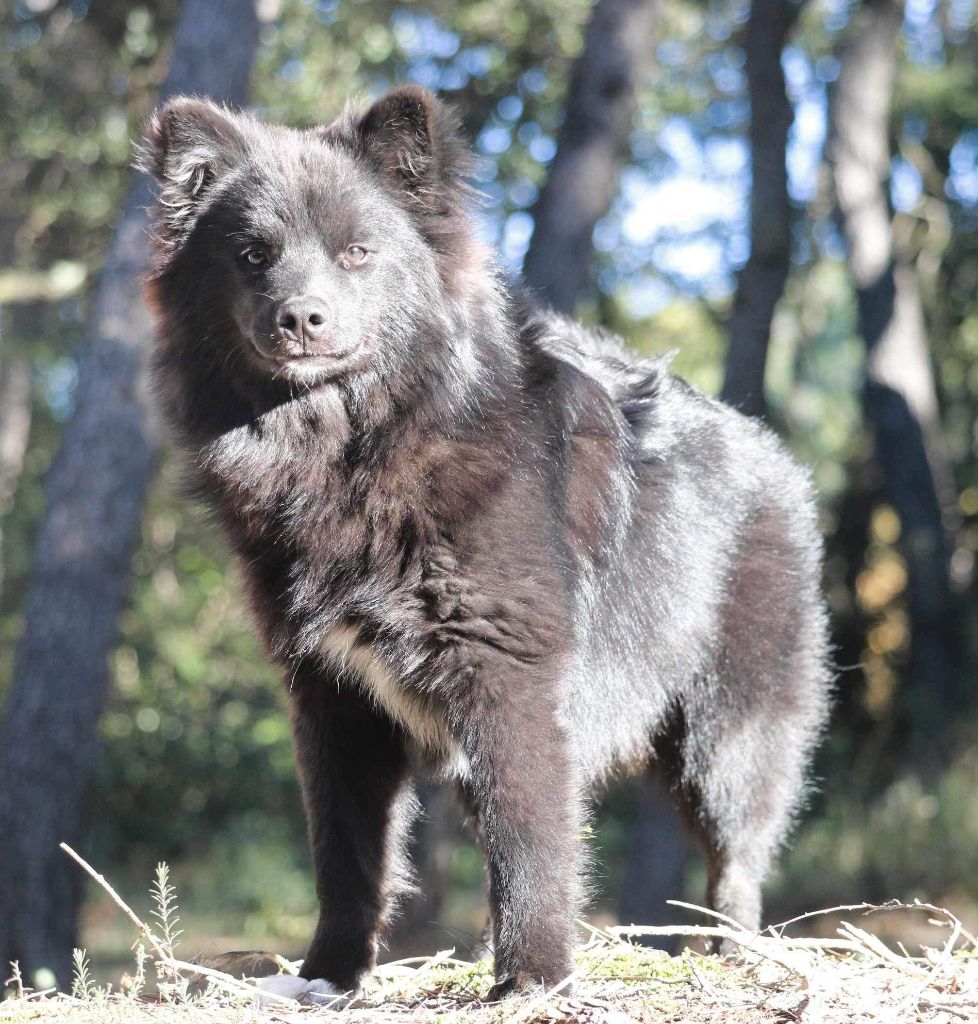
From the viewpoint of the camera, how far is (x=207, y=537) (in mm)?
14516

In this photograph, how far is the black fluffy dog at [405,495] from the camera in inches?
137

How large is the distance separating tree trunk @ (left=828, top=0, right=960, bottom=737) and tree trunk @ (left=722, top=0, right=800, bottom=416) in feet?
11.3

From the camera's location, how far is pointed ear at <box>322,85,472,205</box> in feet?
12.3

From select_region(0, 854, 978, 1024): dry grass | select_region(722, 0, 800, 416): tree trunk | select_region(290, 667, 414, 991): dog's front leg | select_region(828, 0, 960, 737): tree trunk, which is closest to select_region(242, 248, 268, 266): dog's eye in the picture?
select_region(290, 667, 414, 991): dog's front leg

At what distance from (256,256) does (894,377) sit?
11.1 metres

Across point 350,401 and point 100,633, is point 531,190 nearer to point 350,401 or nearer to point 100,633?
point 100,633

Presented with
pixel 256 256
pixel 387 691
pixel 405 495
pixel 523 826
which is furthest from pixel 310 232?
pixel 523 826

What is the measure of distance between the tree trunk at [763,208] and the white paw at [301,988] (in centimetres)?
643

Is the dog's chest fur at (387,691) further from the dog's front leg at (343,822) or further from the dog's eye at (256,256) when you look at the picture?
the dog's eye at (256,256)

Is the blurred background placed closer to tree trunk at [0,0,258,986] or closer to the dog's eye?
tree trunk at [0,0,258,986]

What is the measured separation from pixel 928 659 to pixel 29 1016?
37.6 ft

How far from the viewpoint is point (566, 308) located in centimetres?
841

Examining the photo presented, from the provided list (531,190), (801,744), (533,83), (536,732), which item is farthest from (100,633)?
(531,190)

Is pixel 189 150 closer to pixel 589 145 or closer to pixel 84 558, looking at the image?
pixel 589 145
